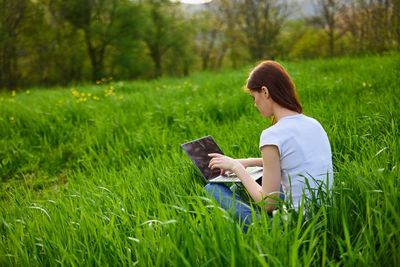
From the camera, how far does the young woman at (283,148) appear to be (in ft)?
5.27

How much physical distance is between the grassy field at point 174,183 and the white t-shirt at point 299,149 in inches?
7.0

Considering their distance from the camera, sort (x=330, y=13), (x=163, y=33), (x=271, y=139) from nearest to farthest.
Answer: (x=271, y=139)
(x=330, y=13)
(x=163, y=33)

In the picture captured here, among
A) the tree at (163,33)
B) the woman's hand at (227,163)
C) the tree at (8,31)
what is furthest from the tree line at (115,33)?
the woman's hand at (227,163)

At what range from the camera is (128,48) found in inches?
766

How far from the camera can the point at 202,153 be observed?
2.32 metres

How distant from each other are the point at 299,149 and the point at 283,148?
0.33ft

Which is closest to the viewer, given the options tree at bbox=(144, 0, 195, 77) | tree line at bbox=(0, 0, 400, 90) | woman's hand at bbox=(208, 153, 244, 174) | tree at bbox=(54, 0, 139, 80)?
woman's hand at bbox=(208, 153, 244, 174)

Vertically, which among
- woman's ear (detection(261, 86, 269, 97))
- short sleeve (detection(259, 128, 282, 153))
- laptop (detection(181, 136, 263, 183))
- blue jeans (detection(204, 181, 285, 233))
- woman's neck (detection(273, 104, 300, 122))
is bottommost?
blue jeans (detection(204, 181, 285, 233))

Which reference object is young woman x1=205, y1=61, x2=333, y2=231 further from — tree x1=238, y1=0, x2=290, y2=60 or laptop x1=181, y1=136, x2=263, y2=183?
tree x1=238, y1=0, x2=290, y2=60

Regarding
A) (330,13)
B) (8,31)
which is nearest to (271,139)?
(8,31)

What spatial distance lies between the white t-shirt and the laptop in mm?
458

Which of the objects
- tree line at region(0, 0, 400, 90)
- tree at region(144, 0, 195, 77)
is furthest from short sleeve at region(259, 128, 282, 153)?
tree at region(144, 0, 195, 77)

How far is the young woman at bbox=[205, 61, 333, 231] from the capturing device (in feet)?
5.27

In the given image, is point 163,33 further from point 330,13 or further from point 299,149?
point 299,149
